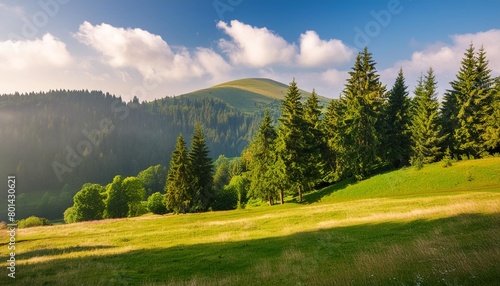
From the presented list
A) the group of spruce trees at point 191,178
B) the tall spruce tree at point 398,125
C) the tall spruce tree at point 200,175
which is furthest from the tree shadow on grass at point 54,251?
the tall spruce tree at point 398,125

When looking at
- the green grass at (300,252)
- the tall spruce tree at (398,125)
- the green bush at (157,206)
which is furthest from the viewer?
the green bush at (157,206)

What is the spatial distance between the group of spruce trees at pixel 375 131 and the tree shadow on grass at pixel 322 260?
29.1 m

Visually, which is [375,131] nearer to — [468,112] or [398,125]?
[398,125]

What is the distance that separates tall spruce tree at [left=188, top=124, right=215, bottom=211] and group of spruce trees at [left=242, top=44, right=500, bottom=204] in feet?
34.1

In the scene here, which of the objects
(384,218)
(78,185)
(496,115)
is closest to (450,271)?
(384,218)

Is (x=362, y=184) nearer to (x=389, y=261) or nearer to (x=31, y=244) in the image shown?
(x=389, y=261)

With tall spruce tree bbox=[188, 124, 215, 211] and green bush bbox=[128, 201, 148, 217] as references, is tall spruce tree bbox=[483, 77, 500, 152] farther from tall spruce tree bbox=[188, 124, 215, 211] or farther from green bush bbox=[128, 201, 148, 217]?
green bush bbox=[128, 201, 148, 217]

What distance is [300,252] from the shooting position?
56.9ft

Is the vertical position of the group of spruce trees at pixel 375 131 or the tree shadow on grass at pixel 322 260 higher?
the group of spruce trees at pixel 375 131

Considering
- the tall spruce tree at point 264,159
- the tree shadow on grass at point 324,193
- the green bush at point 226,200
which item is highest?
the tall spruce tree at point 264,159

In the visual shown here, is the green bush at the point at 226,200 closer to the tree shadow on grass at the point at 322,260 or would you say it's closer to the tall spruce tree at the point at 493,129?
the tree shadow on grass at the point at 322,260

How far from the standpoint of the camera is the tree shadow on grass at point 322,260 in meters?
9.74

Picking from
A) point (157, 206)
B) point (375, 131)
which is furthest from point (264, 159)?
point (157, 206)

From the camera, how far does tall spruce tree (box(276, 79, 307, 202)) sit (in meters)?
50.0
